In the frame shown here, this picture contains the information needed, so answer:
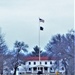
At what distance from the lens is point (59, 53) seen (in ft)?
256

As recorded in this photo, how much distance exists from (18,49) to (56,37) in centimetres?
1563

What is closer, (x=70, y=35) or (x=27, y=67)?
(x=70, y=35)

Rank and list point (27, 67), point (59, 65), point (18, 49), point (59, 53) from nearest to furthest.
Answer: point (59, 53) → point (59, 65) → point (18, 49) → point (27, 67)

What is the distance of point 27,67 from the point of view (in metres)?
131

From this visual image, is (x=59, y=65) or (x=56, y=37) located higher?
(x=56, y=37)

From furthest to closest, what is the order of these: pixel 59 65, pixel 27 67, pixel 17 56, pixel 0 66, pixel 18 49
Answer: pixel 27 67 < pixel 18 49 < pixel 17 56 < pixel 59 65 < pixel 0 66

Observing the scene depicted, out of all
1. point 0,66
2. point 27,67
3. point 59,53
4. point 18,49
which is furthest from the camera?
point 27,67

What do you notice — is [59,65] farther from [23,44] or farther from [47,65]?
[47,65]

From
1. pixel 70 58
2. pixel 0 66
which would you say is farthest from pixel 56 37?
pixel 0 66

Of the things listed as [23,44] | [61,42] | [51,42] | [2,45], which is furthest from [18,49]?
[2,45]

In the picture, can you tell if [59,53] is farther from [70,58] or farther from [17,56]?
[17,56]

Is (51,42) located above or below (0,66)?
above

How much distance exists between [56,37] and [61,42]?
9.82 m

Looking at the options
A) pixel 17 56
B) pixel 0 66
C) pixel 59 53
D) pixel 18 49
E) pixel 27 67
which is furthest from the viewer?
pixel 27 67
